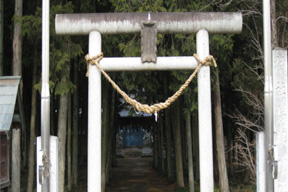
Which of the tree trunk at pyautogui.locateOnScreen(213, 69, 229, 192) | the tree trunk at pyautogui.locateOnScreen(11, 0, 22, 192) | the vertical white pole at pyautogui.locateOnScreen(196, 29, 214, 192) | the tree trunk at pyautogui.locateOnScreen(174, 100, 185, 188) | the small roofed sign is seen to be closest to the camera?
the vertical white pole at pyautogui.locateOnScreen(196, 29, 214, 192)

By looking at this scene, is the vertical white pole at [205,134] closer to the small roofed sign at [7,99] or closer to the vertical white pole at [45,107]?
the vertical white pole at [45,107]

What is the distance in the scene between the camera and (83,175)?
22.2 metres

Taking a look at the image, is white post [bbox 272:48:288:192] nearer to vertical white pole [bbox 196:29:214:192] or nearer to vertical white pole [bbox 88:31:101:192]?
vertical white pole [bbox 196:29:214:192]

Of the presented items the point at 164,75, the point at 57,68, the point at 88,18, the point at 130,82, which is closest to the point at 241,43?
the point at 164,75

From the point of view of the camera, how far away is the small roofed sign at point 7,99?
23.5 feet

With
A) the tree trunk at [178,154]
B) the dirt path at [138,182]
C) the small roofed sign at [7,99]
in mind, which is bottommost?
the dirt path at [138,182]

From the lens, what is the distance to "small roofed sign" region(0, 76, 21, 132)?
281 inches

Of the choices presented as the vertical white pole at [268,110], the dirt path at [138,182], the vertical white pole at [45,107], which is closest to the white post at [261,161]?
the vertical white pole at [268,110]

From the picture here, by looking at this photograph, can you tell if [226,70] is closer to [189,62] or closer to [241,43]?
[241,43]

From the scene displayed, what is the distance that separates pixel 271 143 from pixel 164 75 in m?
11.1

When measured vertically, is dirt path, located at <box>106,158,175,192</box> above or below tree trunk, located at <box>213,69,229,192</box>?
below

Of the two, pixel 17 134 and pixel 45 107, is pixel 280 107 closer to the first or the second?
pixel 45 107

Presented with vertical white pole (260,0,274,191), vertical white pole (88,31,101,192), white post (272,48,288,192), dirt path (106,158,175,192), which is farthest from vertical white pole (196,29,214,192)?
dirt path (106,158,175,192)

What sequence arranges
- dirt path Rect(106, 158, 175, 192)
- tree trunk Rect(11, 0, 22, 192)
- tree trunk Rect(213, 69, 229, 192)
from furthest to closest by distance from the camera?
dirt path Rect(106, 158, 175, 192) → tree trunk Rect(213, 69, 229, 192) → tree trunk Rect(11, 0, 22, 192)
